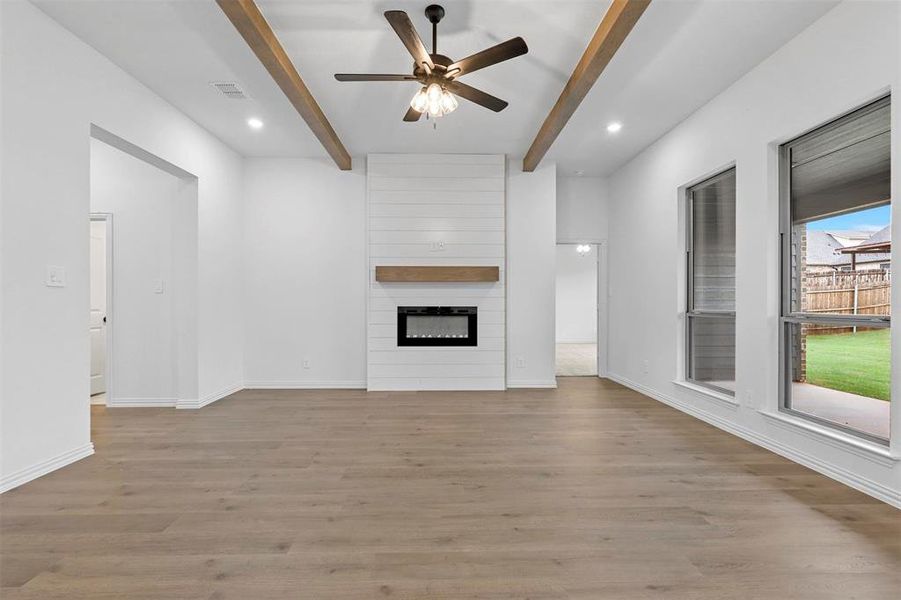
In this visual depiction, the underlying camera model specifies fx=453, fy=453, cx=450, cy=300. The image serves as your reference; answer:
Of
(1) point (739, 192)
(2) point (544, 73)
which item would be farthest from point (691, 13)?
(1) point (739, 192)

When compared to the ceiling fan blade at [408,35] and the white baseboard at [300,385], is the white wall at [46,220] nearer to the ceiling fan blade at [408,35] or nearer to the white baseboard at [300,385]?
the ceiling fan blade at [408,35]

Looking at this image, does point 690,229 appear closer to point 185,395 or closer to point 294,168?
point 294,168

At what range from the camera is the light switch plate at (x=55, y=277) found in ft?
8.99

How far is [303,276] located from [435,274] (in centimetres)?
161

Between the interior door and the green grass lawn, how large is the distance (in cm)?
657

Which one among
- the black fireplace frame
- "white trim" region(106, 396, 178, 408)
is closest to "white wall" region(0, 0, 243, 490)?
"white trim" region(106, 396, 178, 408)

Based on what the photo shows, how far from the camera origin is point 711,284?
4.20 m

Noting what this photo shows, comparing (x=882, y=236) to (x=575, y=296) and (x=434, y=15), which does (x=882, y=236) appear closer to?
(x=434, y=15)

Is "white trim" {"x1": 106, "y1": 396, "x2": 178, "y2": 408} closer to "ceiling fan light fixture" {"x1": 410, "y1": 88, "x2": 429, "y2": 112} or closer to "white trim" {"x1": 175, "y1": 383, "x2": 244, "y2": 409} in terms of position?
"white trim" {"x1": 175, "y1": 383, "x2": 244, "y2": 409}

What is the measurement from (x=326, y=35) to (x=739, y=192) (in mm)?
3205

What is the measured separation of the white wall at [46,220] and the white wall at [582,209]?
4.73 meters

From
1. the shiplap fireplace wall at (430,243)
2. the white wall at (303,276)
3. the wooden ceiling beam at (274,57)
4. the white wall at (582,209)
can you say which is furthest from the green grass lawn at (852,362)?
the white wall at (303,276)

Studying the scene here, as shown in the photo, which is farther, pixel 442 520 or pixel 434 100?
pixel 434 100

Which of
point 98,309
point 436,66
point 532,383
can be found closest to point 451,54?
point 436,66
